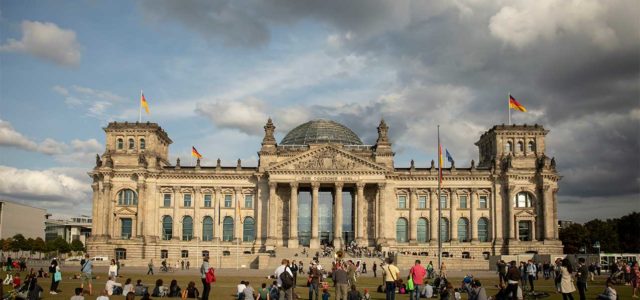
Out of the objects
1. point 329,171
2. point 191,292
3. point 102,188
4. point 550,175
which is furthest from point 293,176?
point 191,292

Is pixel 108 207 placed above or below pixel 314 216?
above

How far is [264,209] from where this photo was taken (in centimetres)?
9962

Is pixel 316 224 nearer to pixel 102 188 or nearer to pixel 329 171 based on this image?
pixel 329 171

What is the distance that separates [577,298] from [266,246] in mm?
62857

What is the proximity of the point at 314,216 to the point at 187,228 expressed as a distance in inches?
795

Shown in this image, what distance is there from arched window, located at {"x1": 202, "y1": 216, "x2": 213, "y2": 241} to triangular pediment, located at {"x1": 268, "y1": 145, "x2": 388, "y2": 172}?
43.9ft

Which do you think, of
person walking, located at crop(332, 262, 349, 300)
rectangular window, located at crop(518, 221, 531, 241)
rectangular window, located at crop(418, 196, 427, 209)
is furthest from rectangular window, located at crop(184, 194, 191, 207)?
person walking, located at crop(332, 262, 349, 300)

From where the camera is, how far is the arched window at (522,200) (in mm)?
100575

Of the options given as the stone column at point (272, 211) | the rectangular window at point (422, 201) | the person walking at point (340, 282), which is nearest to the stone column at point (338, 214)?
the stone column at point (272, 211)

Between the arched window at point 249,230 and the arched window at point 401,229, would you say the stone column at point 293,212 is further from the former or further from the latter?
the arched window at point 401,229

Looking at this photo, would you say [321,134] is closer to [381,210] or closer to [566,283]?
[381,210]

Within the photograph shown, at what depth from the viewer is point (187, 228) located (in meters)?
101

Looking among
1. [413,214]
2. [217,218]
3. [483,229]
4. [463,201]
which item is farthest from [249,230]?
[483,229]

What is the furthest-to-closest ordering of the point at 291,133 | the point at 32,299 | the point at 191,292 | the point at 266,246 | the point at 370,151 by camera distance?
the point at 291,133 < the point at 370,151 < the point at 266,246 < the point at 191,292 < the point at 32,299
